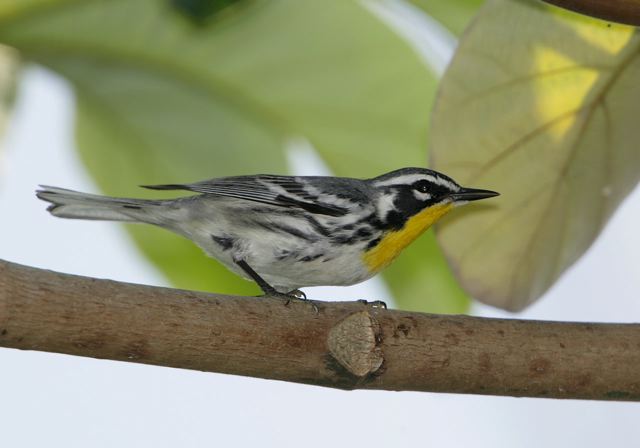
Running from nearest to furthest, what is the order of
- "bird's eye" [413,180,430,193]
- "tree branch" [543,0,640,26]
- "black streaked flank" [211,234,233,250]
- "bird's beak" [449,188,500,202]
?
"tree branch" [543,0,640,26] → "bird's beak" [449,188,500,202] → "black streaked flank" [211,234,233,250] → "bird's eye" [413,180,430,193]

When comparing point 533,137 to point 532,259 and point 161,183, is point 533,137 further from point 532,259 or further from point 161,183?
point 161,183

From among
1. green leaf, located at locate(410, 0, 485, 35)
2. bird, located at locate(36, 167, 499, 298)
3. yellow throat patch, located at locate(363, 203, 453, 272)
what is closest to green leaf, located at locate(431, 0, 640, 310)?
green leaf, located at locate(410, 0, 485, 35)

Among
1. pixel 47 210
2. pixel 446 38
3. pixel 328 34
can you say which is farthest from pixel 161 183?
pixel 446 38

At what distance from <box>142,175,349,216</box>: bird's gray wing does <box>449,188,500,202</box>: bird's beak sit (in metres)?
0.37

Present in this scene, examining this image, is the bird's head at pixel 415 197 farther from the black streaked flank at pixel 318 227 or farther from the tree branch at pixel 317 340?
the tree branch at pixel 317 340

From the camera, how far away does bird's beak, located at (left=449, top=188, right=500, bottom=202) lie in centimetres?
302

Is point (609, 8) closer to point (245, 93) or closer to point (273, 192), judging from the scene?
point (245, 93)

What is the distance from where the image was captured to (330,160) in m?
2.86

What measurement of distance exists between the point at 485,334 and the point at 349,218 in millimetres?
1099

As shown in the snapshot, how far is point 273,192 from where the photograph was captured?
3400 mm

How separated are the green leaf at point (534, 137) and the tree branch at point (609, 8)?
83 cm

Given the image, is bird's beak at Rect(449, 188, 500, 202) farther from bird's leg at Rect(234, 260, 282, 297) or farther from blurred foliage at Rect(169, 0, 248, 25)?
blurred foliage at Rect(169, 0, 248, 25)

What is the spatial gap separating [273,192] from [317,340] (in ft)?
4.21

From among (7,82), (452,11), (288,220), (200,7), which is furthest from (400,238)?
(7,82)
